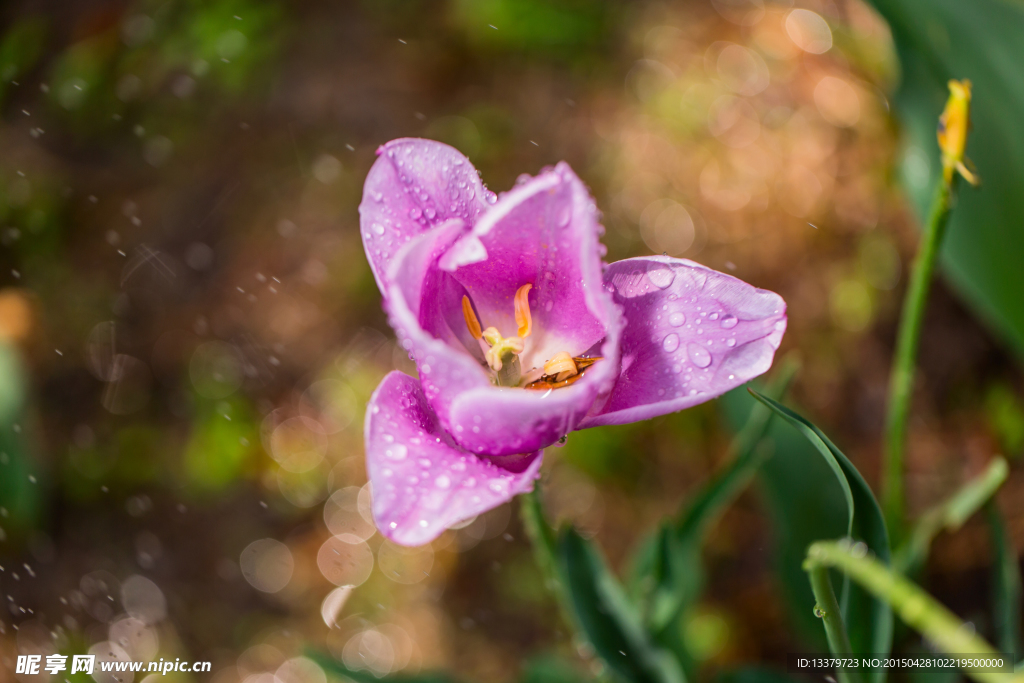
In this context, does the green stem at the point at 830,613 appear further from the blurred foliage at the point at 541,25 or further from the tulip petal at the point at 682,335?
the blurred foliage at the point at 541,25

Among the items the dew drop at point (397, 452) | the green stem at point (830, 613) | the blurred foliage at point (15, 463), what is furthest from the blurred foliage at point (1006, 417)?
the blurred foliage at point (15, 463)

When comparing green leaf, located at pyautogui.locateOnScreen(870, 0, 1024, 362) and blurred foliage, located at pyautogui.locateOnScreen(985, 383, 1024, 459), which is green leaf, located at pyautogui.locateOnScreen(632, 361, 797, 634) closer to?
green leaf, located at pyautogui.locateOnScreen(870, 0, 1024, 362)

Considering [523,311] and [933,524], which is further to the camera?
[933,524]

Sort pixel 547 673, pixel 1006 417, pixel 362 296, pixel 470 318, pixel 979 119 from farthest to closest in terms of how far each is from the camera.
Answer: pixel 362 296 < pixel 1006 417 < pixel 547 673 < pixel 979 119 < pixel 470 318

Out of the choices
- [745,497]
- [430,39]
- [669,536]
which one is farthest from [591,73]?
[669,536]

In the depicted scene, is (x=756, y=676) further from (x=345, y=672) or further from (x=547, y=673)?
(x=345, y=672)

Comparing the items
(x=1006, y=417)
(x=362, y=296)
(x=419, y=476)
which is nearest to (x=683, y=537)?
(x=419, y=476)

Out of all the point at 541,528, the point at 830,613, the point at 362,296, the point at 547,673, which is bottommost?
the point at 362,296

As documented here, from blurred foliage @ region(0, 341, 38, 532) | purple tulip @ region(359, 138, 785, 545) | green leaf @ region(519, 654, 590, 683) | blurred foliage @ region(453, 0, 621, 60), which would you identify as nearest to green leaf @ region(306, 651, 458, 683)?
green leaf @ region(519, 654, 590, 683)
